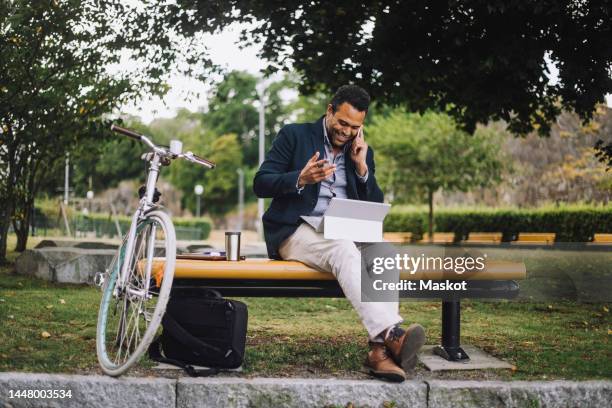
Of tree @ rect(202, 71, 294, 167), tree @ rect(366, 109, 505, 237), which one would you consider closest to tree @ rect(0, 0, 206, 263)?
tree @ rect(366, 109, 505, 237)

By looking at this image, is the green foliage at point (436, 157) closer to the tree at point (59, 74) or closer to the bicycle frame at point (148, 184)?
the tree at point (59, 74)

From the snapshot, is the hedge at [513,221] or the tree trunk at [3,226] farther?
the hedge at [513,221]

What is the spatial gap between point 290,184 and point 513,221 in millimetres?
22142

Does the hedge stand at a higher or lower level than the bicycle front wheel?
higher

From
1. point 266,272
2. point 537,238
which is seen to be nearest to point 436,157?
point 537,238

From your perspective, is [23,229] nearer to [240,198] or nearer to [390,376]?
[390,376]

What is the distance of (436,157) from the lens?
28.4 metres

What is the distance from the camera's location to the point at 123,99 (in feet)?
36.0

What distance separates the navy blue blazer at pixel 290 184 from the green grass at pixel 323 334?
2.80ft

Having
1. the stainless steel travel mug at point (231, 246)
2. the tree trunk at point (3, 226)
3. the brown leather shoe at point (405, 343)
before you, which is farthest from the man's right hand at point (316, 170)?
the tree trunk at point (3, 226)

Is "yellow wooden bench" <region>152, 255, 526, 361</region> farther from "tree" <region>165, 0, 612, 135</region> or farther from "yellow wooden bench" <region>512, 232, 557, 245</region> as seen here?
"yellow wooden bench" <region>512, 232, 557, 245</region>

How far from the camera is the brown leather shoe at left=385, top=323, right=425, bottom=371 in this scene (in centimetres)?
386

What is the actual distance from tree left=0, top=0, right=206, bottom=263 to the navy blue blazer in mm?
5410

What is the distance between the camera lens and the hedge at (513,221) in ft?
65.1
